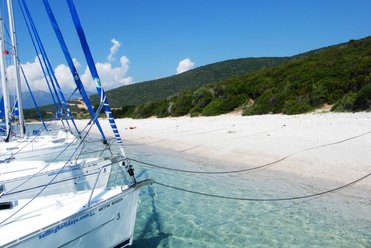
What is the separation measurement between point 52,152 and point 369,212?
1270cm

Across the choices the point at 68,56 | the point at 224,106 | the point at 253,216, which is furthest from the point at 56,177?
the point at 224,106

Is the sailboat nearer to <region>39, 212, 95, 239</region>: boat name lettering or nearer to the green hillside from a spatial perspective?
<region>39, 212, 95, 239</region>: boat name lettering

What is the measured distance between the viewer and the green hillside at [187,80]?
3664 inches

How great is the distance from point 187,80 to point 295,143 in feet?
282

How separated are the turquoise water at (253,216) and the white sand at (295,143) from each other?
117 cm

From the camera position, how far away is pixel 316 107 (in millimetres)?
23859

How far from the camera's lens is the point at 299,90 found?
2706 cm

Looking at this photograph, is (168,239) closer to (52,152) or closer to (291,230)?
(291,230)

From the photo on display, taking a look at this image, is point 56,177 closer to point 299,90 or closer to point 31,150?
point 31,150

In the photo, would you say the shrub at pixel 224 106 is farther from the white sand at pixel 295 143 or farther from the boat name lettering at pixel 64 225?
the boat name lettering at pixel 64 225

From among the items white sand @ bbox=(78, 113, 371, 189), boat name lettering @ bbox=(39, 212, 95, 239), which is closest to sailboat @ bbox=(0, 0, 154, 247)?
boat name lettering @ bbox=(39, 212, 95, 239)

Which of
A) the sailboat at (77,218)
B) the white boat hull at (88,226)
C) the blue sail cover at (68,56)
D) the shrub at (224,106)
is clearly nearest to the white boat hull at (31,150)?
the blue sail cover at (68,56)

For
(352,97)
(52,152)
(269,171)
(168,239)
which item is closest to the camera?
(168,239)

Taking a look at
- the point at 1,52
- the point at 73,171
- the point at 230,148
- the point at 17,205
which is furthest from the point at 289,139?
the point at 1,52
